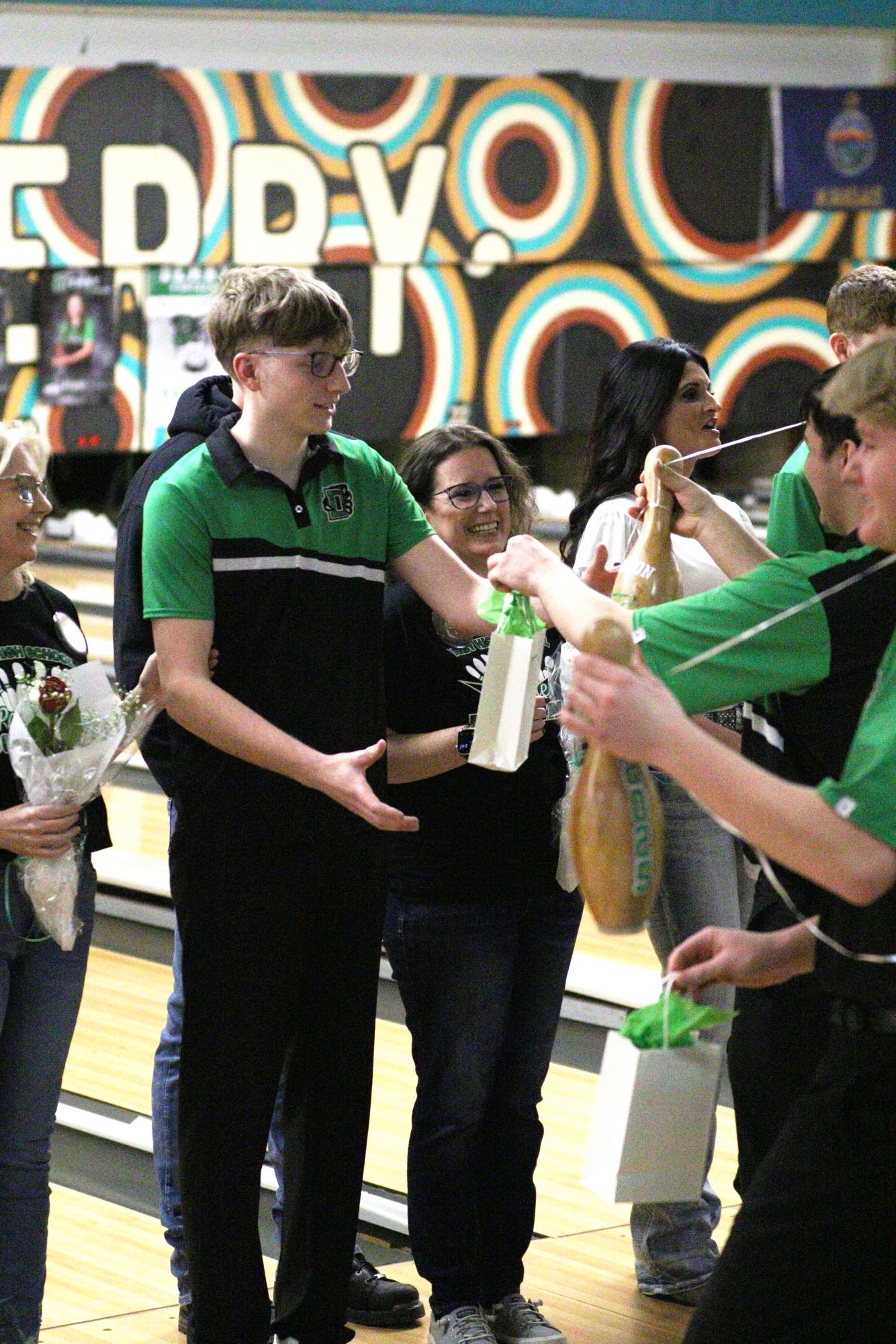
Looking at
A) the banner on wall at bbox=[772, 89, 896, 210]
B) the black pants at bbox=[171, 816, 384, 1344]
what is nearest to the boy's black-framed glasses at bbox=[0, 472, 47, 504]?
the black pants at bbox=[171, 816, 384, 1344]

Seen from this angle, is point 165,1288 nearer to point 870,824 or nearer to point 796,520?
point 796,520

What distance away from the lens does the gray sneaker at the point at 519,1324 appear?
2.65m

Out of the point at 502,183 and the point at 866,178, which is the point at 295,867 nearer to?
the point at 502,183

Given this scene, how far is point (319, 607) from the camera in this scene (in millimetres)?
2289

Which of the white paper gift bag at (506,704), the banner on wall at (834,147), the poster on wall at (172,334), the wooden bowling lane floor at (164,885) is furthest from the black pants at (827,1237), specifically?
the banner on wall at (834,147)

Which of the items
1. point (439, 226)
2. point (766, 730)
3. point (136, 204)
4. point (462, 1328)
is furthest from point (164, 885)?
point (439, 226)

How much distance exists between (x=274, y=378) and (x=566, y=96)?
783 cm

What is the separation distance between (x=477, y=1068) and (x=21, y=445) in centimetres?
109

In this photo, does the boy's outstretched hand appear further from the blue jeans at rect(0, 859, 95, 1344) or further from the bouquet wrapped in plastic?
the blue jeans at rect(0, 859, 95, 1344)

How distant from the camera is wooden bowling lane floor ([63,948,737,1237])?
11.1ft

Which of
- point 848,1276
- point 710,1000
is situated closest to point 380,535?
point 710,1000

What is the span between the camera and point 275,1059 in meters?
2.32

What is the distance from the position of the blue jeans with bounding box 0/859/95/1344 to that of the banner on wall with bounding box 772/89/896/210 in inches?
333

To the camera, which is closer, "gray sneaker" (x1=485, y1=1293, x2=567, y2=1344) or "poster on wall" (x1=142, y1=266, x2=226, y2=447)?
"gray sneaker" (x1=485, y1=1293, x2=567, y2=1344)
